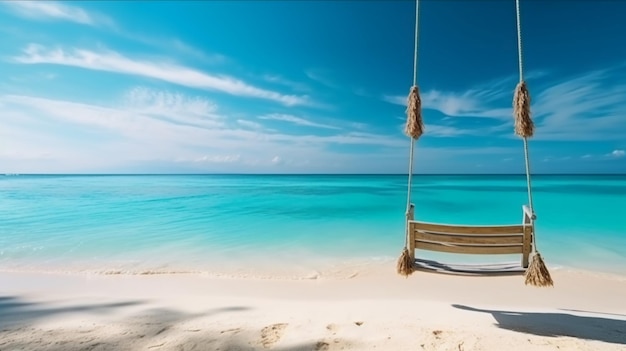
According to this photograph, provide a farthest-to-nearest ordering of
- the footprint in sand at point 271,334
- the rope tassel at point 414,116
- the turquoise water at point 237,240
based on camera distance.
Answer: the turquoise water at point 237,240, the rope tassel at point 414,116, the footprint in sand at point 271,334

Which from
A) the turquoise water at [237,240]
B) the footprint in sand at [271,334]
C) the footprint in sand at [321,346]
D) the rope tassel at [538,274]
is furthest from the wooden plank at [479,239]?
the turquoise water at [237,240]

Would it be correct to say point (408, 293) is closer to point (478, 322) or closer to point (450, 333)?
point (478, 322)

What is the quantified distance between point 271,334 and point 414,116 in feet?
11.4

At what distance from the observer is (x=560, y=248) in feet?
30.6

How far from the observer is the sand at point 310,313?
3.41 meters

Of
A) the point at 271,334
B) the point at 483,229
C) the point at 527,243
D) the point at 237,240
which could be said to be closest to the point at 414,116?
the point at 483,229

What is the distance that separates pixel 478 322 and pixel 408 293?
1.45 m

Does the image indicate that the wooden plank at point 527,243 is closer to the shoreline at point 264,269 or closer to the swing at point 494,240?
the swing at point 494,240

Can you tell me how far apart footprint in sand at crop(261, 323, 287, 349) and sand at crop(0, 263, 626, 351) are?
1 cm

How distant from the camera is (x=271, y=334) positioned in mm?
3596

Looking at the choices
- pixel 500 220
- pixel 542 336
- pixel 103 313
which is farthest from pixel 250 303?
pixel 500 220

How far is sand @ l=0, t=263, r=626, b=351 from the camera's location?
3412 millimetres

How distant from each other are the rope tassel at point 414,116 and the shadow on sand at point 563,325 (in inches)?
106

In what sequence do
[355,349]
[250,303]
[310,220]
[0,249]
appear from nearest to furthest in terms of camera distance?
[355,349], [250,303], [0,249], [310,220]
